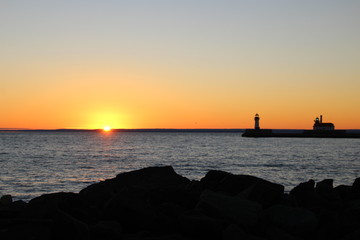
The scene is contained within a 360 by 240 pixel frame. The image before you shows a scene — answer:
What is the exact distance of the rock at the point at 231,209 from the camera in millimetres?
6164

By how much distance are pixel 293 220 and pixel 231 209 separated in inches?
32.7

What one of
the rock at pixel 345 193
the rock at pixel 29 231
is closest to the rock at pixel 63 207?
the rock at pixel 29 231

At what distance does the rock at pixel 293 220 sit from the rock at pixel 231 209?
0.63 feet

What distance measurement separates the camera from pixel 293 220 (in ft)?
20.1

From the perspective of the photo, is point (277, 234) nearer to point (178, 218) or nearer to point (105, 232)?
point (178, 218)

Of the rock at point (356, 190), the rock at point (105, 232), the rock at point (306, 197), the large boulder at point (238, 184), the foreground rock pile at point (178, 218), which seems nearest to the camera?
the foreground rock pile at point (178, 218)

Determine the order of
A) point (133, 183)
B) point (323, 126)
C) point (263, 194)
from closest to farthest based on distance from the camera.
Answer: point (263, 194), point (133, 183), point (323, 126)

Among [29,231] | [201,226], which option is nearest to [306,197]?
[201,226]

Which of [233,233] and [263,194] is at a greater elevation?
[263,194]

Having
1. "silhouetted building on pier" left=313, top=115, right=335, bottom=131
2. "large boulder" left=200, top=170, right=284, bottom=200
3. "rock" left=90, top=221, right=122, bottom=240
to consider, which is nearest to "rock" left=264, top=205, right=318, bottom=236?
"large boulder" left=200, top=170, right=284, bottom=200

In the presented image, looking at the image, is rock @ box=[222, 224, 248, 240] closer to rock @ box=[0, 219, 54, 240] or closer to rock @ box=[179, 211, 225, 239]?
rock @ box=[179, 211, 225, 239]

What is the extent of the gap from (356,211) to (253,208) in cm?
201

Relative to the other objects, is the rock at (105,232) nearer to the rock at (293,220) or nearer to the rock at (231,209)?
the rock at (231,209)

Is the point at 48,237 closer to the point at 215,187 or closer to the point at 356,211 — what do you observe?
the point at 215,187
